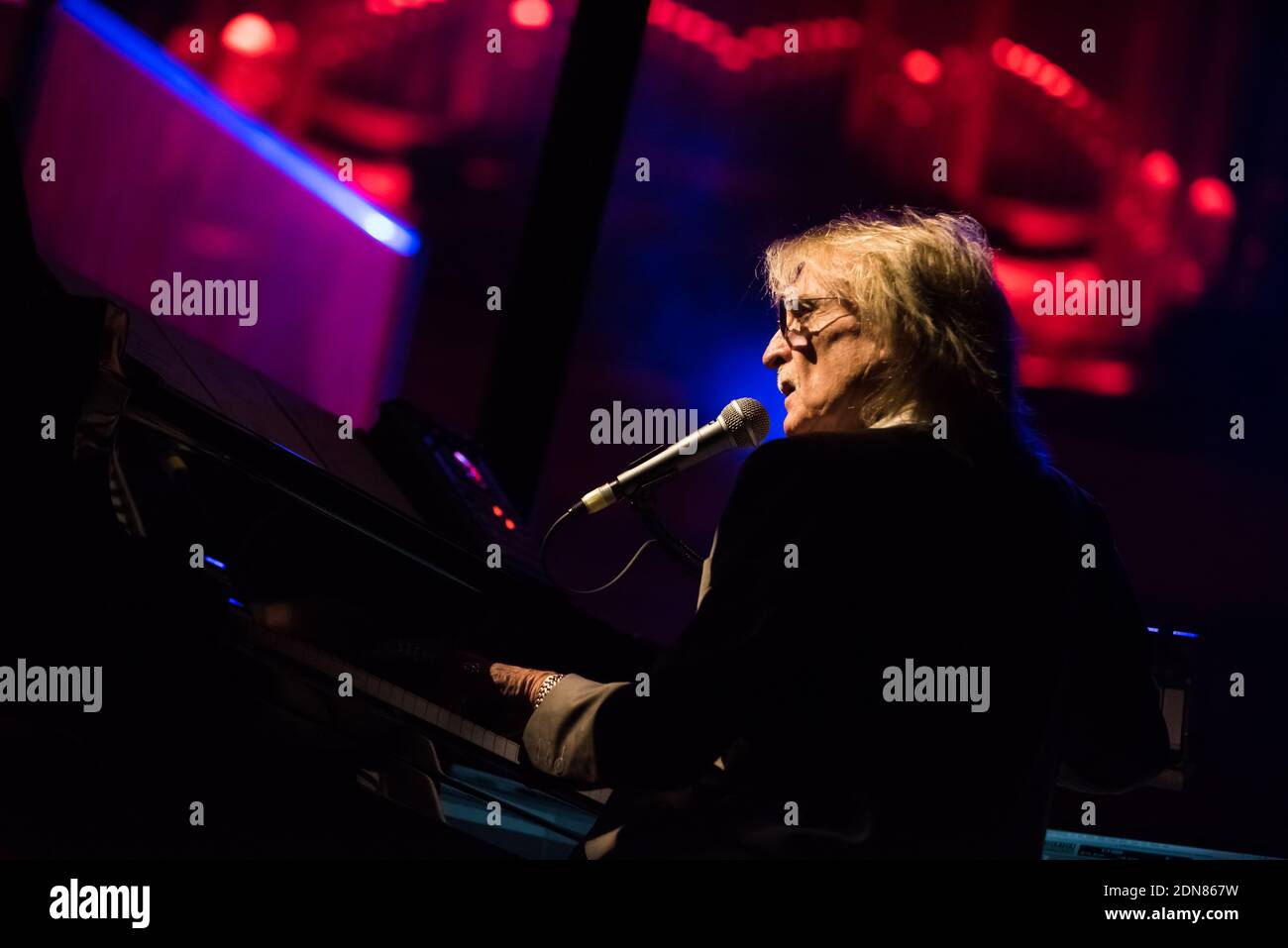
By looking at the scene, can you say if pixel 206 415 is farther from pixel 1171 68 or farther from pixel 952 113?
pixel 1171 68

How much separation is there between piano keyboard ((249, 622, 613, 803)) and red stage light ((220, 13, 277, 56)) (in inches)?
127

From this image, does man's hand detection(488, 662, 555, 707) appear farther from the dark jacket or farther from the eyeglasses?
the eyeglasses

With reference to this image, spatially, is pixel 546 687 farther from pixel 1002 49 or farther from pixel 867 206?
pixel 1002 49

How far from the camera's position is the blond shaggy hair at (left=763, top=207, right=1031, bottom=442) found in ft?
5.44

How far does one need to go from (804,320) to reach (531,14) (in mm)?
3177

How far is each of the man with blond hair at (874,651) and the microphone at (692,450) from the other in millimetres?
277

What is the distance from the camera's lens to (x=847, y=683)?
4.71ft

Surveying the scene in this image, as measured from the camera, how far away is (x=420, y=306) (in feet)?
13.8

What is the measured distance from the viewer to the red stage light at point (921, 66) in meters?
4.26

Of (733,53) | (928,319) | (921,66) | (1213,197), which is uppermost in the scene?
(733,53)

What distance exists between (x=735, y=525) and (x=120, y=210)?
1900 millimetres

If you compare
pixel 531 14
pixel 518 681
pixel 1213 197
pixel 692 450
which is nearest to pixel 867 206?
pixel 1213 197

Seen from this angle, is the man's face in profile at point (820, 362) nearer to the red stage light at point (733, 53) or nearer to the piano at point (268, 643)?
the piano at point (268, 643)

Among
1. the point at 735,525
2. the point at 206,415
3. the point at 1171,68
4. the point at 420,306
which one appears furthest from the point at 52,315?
the point at 1171,68
